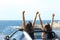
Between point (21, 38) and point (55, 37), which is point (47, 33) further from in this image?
point (21, 38)

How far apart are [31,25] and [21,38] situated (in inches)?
44.8

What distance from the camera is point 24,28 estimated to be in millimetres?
7535

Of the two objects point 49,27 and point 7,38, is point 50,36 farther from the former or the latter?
point 7,38

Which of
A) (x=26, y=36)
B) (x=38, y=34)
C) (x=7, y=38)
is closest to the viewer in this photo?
(x=26, y=36)

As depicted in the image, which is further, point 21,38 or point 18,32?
point 18,32

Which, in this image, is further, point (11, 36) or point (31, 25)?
point (31, 25)

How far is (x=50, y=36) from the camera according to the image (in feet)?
23.6

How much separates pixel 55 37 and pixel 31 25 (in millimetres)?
887

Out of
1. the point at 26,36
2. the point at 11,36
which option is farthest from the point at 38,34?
the point at 26,36

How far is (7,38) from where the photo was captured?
6.91 m

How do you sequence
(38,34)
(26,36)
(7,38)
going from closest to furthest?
(26,36) < (7,38) < (38,34)

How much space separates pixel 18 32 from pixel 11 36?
219 mm

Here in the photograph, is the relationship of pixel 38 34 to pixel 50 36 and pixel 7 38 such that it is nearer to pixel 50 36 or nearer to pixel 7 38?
pixel 50 36

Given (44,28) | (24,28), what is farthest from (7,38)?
(44,28)
